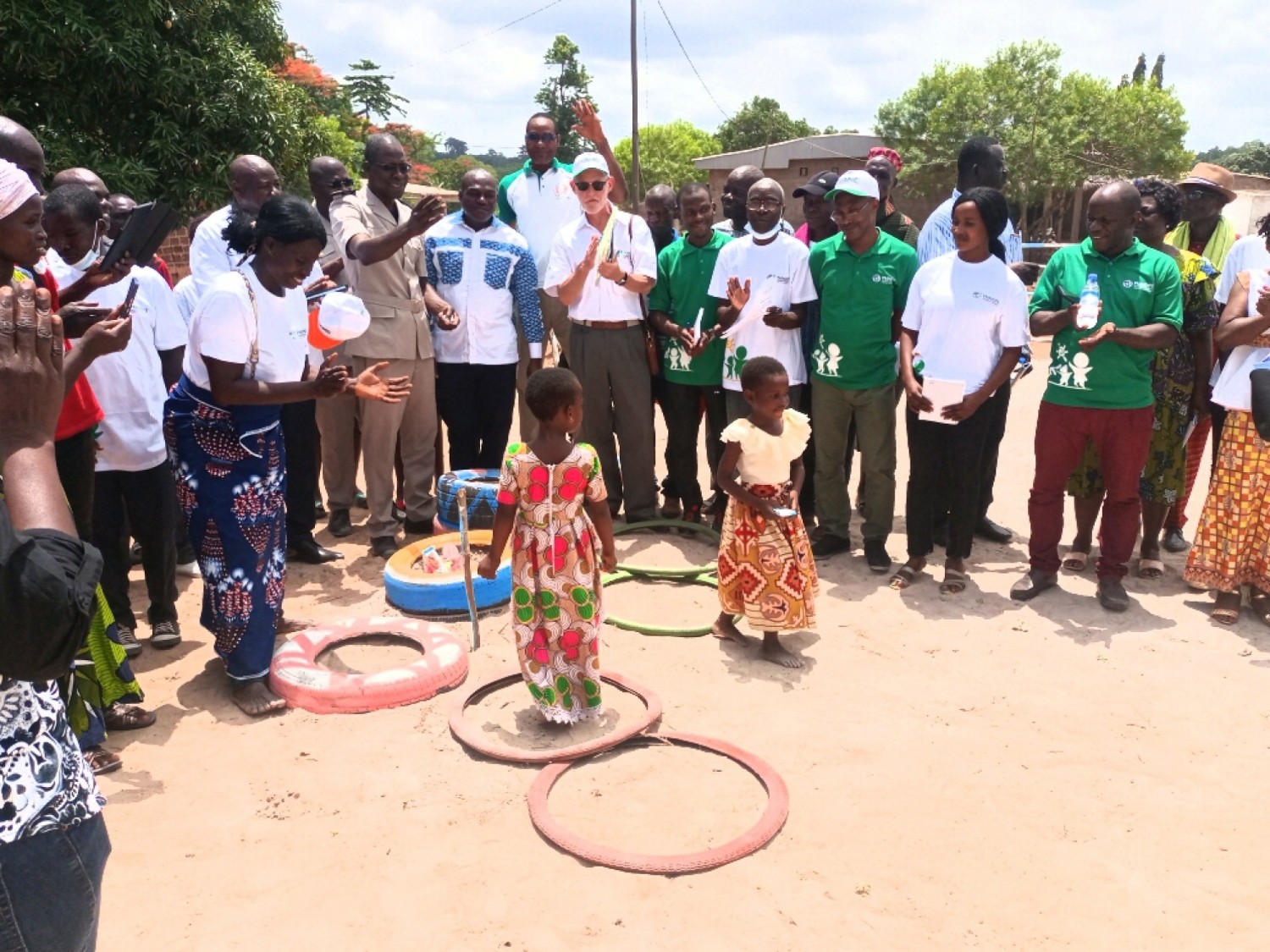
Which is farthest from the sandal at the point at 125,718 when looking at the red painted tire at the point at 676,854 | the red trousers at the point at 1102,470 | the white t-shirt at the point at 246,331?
the red trousers at the point at 1102,470

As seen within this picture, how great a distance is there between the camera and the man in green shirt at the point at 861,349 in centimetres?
582

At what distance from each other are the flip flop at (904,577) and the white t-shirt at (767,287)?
1356 mm

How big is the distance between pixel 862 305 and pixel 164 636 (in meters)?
4.28

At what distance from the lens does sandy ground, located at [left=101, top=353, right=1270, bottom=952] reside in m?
3.04

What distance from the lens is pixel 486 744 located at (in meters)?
4.00

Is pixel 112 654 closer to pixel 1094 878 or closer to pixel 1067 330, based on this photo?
pixel 1094 878

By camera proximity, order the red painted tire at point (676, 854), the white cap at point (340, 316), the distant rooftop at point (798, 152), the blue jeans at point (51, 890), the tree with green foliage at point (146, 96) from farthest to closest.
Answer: the distant rooftop at point (798, 152) → the tree with green foliage at point (146, 96) → the white cap at point (340, 316) → the red painted tire at point (676, 854) → the blue jeans at point (51, 890)

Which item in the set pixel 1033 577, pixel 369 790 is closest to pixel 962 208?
pixel 1033 577

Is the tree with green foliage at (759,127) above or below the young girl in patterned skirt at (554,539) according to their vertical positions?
above

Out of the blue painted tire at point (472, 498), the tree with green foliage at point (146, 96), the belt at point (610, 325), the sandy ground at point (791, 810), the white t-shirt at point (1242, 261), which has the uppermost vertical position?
the tree with green foliage at point (146, 96)

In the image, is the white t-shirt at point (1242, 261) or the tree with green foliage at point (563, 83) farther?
the tree with green foliage at point (563, 83)

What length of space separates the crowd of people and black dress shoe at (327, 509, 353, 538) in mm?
17

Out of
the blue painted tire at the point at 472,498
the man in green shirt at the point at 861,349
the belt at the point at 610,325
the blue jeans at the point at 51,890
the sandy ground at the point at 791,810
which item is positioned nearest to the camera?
the blue jeans at the point at 51,890

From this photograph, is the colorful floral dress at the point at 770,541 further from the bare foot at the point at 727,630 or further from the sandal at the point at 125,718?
the sandal at the point at 125,718
